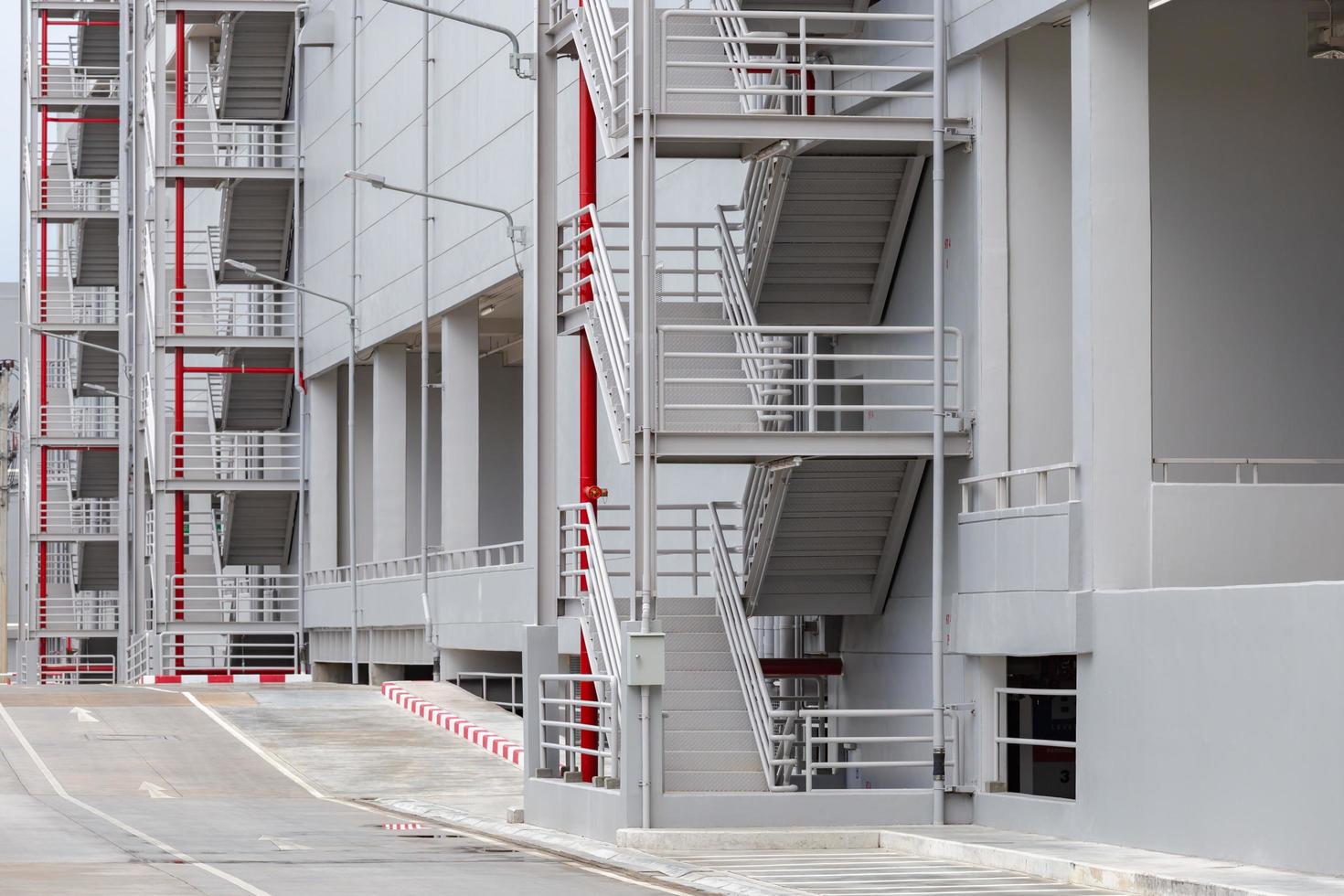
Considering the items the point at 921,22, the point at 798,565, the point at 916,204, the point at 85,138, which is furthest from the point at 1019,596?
the point at 85,138

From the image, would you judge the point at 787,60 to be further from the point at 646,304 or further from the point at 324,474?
the point at 324,474

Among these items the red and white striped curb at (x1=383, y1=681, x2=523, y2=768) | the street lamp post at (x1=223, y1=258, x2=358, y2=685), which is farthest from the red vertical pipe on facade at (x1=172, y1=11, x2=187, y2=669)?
the red and white striped curb at (x1=383, y1=681, x2=523, y2=768)

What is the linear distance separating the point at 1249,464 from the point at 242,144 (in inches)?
1363

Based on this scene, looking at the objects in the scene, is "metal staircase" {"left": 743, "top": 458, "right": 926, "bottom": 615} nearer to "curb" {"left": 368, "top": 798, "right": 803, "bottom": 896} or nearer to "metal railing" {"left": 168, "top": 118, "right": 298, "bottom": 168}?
"curb" {"left": 368, "top": 798, "right": 803, "bottom": 896}

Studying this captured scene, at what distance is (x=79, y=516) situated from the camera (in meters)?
74.6

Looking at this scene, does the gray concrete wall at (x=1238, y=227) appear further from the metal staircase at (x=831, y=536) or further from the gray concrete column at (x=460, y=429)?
the gray concrete column at (x=460, y=429)

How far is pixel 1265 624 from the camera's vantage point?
15.2 m

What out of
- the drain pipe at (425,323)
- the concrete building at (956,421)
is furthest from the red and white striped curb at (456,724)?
the drain pipe at (425,323)

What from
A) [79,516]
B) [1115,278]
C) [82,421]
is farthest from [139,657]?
[1115,278]

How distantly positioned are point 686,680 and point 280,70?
3703 cm

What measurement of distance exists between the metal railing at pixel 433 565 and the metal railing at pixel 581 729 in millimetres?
12271

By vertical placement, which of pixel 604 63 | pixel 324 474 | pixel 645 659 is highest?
pixel 604 63

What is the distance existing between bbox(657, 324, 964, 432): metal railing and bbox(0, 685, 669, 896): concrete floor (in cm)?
453

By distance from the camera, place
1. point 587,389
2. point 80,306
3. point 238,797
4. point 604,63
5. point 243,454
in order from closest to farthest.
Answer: point 604,63 < point 587,389 < point 238,797 < point 243,454 < point 80,306
